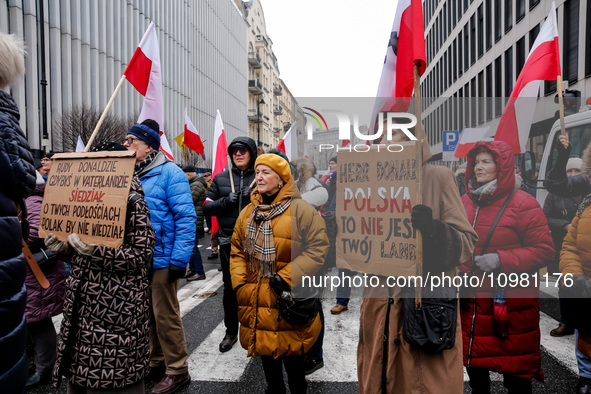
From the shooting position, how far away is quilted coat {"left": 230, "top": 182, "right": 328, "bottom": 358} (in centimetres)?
274

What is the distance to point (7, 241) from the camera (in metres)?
1.78

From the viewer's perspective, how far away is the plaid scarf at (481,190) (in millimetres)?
2619

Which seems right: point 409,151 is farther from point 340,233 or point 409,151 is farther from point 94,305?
point 94,305

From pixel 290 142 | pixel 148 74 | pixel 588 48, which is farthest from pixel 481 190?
pixel 588 48

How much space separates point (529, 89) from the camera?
3.70 m

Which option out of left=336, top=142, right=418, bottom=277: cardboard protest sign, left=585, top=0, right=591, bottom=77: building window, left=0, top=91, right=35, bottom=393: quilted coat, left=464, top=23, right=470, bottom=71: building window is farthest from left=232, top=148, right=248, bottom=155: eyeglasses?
left=464, top=23, right=470, bottom=71: building window

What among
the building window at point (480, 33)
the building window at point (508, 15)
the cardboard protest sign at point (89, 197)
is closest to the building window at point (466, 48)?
the building window at point (480, 33)

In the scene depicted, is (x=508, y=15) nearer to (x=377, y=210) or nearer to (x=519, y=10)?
(x=519, y=10)

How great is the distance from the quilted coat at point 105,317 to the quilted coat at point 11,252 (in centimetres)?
47

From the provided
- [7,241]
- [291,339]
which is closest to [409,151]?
[291,339]

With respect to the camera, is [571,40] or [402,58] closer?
[402,58]

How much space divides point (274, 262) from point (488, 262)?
52.9 inches

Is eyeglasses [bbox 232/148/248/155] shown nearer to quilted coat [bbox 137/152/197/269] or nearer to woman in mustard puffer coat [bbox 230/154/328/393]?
quilted coat [bbox 137/152/197/269]

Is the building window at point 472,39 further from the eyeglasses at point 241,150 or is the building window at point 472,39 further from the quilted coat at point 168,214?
the quilted coat at point 168,214
